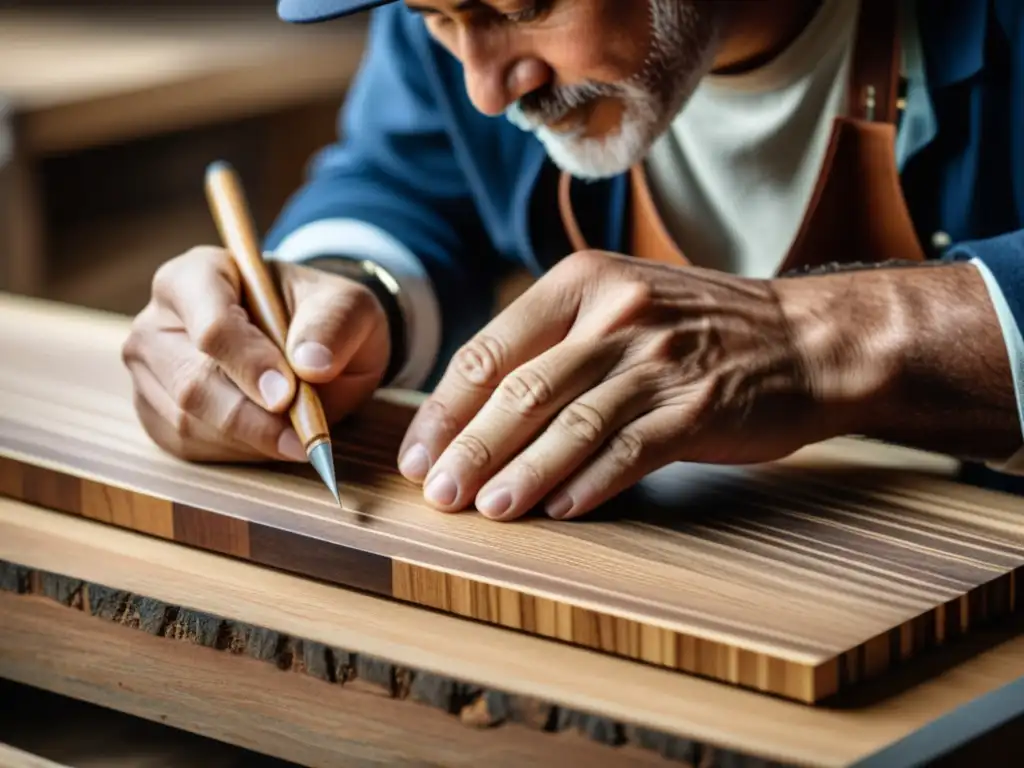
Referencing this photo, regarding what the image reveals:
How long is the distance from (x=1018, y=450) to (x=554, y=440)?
0.39m

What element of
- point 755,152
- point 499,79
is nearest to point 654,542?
point 499,79

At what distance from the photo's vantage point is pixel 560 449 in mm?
978

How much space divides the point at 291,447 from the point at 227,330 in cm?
11

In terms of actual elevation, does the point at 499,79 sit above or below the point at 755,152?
above

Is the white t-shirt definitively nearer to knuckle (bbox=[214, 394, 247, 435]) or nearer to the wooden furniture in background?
knuckle (bbox=[214, 394, 247, 435])

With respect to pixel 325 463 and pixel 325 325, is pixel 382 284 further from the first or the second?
pixel 325 463

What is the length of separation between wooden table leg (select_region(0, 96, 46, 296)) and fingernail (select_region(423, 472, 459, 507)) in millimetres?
1830

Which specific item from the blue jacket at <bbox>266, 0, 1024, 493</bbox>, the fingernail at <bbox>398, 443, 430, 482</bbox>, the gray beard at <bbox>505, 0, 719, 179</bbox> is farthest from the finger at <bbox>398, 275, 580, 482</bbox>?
the blue jacket at <bbox>266, 0, 1024, 493</bbox>

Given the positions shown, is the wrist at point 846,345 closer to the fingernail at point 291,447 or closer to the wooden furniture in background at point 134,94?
the fingernail at point 291,447

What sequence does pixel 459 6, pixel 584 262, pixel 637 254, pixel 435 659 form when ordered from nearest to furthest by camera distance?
pixel 435 659 → pixel 584 262 → pixel 459 6 → pixel 637 254

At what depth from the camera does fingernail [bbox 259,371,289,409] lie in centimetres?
107

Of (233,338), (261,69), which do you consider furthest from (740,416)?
(261,69)

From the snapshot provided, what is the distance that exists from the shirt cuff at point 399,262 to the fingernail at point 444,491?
516 mm

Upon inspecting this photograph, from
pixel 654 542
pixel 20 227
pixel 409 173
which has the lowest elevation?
pixel 20 227
